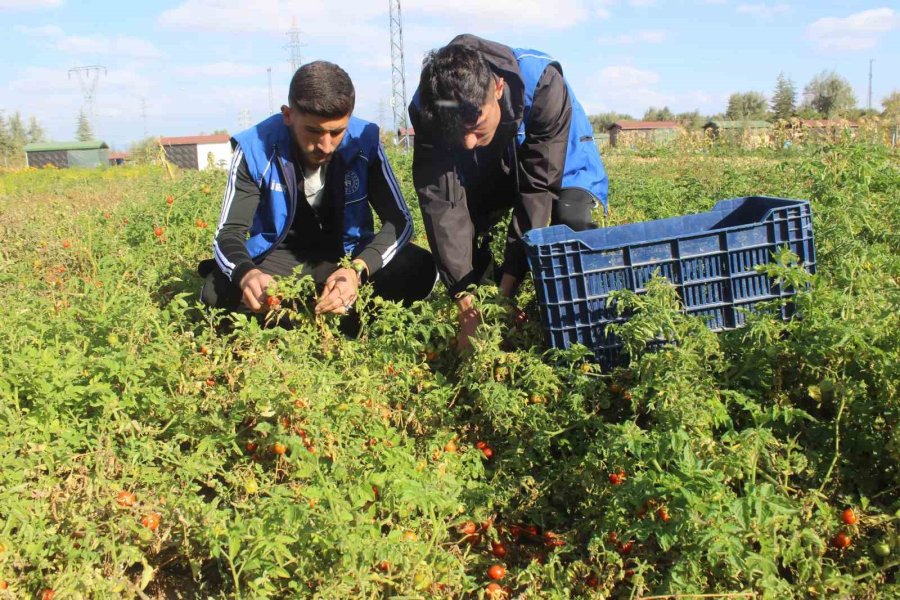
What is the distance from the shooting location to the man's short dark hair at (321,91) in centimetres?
349

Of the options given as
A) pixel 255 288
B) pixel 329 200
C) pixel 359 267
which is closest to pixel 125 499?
pixel 255 288

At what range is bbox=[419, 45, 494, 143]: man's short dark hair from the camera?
3.11 m

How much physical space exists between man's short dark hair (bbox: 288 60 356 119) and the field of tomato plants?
2.99 feet

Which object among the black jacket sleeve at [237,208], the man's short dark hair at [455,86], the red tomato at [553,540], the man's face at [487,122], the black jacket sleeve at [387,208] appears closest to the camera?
the red tomato at [553,540]

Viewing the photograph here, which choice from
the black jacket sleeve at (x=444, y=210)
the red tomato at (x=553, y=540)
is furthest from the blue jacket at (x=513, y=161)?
the red tomato at (x=553, y=540)

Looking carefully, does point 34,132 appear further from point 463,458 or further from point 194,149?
point 463,458

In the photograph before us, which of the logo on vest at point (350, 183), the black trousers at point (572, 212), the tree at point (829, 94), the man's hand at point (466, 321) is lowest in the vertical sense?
the man's hand at point (466, 321)

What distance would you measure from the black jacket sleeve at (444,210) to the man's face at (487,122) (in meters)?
0.26

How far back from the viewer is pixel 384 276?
4.05 meters

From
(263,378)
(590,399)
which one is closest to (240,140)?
(263,378)

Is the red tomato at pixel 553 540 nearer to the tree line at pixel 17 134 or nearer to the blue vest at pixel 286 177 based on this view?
the blue vest at pixel 286 177

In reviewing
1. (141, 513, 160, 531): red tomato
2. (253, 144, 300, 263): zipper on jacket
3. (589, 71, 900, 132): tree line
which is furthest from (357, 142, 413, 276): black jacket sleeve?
(589, 71, 900, 132): tree line

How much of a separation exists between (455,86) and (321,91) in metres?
0.73

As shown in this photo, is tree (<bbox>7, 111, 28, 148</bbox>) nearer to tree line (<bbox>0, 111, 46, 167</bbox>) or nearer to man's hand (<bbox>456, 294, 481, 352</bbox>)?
tree line (<bbox>0, 111, 46, 167</bbox>)
